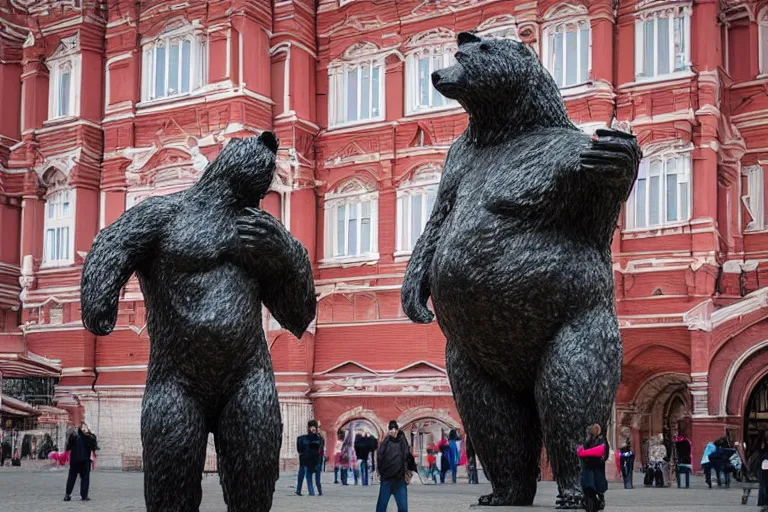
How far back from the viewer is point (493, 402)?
147 inches

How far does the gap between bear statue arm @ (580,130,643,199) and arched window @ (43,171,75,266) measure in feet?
59.1

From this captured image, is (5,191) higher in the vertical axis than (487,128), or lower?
higher

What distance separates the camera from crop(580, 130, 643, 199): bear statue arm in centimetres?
336

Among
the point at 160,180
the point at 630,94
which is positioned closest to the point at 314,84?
the point at 160,180

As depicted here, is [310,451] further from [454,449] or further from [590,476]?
[590,476]

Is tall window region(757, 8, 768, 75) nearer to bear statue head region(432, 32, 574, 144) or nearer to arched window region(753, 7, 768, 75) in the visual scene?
arched window region(753, 7, 768, 75)

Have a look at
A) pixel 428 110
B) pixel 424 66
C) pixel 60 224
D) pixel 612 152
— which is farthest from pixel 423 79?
pixel 612 152

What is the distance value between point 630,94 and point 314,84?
6.18 m

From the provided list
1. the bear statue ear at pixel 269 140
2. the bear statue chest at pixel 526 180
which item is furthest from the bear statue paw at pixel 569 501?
the bear statue ear at pixel 269 140

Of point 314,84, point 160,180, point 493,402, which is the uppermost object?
point 314,84

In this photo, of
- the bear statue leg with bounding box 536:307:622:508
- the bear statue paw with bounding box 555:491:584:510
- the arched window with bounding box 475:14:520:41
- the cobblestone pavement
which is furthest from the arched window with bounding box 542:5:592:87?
the bear statue paw with bounding box 555:491:584:510

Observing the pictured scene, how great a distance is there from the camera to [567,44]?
682 inches

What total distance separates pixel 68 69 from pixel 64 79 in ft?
0.81

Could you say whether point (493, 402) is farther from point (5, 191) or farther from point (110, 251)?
point (5, 191)
